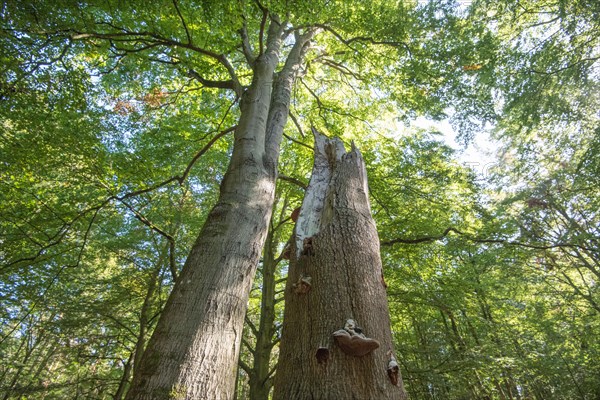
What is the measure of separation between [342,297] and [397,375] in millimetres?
350

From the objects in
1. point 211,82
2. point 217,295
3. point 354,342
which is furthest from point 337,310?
point 211,82

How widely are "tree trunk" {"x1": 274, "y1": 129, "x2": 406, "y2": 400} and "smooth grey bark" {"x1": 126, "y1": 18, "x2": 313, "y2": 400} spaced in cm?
58

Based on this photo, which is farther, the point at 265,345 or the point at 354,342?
the point at 265,345

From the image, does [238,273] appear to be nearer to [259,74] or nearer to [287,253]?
[287,253]

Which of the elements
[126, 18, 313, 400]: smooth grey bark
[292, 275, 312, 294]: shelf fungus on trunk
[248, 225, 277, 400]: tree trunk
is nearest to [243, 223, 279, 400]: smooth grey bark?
[248, 225, 277, 400]: tree trunk

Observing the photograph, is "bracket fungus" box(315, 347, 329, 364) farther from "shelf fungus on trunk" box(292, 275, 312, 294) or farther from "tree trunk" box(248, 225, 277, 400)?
"tree trunk" box(248, 225, 277, 400)

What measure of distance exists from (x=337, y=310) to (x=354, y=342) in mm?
204

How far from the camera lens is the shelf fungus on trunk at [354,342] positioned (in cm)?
104

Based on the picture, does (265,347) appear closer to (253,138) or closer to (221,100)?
(253,138)

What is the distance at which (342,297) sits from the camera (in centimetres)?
129

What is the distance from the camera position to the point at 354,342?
1042mm

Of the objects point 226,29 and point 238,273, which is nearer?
point 238,273

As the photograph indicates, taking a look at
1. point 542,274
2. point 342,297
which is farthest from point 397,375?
point 542,274

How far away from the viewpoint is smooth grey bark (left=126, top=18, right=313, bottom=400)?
4.90 ft
